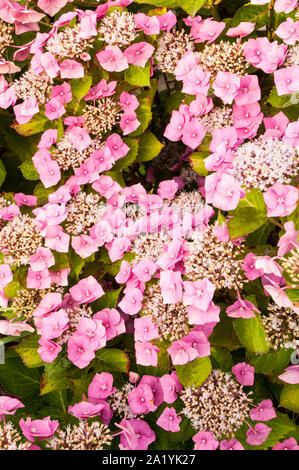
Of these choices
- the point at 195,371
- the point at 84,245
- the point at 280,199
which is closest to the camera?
the point at 280,199

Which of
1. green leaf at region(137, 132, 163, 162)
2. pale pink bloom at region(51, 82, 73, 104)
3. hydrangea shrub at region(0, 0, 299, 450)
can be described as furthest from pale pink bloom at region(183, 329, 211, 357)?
pale pink bloom at region(51, 82, 73, 104)

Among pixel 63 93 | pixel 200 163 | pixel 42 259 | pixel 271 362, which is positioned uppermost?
pixel 63 93

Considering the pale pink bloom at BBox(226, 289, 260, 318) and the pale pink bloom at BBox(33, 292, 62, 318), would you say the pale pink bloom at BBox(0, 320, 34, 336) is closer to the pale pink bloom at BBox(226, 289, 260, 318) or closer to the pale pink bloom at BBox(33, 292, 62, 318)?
the pale pink bloom at BBox(33, 292, 62, 318)

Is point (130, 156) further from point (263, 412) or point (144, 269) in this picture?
point (263, 412)

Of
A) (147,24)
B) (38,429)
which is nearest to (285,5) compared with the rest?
(147,24)

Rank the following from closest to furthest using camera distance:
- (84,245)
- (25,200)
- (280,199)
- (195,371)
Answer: (280,199) < (195,371) < (84,245) < (25,200)

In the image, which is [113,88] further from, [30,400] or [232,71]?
[30,400]

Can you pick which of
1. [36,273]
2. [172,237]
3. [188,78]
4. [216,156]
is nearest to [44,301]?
[36,273]
